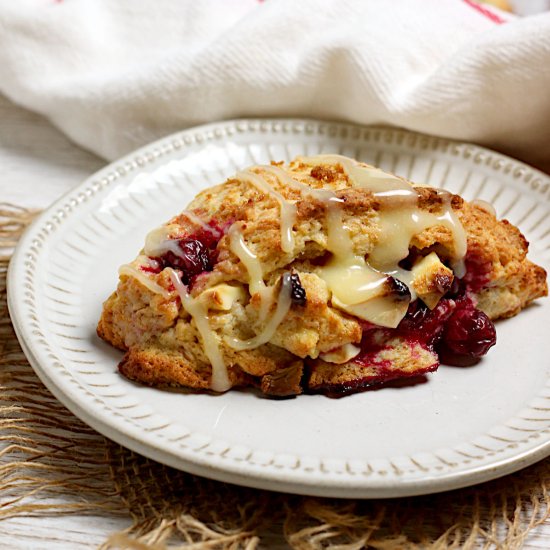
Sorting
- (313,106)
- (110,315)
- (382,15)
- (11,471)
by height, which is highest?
(382,15)

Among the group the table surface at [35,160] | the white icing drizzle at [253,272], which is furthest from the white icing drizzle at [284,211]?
the table surface at [35,160]

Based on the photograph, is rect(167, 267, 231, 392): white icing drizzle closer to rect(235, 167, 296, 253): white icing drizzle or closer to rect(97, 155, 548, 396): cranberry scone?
rect(97, 155, 548, 396): cranberry scone

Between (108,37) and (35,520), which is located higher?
(108,37)

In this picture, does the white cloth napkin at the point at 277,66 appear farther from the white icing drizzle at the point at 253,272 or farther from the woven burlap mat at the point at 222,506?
the woven burlap mat at the point at 222,506

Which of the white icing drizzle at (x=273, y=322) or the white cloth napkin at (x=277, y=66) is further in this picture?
the white cloth napkin at (x=277, y=66)

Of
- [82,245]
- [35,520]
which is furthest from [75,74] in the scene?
[35,520]

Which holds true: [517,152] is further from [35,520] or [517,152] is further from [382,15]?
[35,520]

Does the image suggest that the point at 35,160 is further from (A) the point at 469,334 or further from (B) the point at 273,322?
(A) the point at 469,334
